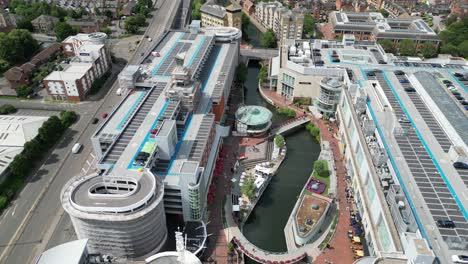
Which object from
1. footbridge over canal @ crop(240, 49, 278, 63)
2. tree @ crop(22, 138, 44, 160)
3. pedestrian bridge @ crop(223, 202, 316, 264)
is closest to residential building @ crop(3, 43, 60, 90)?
tree @ crop(22, 138, 44, 160)

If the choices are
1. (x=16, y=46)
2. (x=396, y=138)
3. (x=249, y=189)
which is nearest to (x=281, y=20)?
(x=396, y=138)

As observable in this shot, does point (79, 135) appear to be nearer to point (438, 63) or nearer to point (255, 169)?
point (255, 169)

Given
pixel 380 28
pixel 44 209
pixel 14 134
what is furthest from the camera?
pixel 380 28

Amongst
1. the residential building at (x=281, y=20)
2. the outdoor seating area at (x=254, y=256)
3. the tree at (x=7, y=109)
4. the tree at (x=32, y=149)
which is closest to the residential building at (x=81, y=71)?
the tree at (x=7, y=109)

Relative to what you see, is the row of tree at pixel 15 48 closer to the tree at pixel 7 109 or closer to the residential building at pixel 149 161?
the tree at pixel 7 109

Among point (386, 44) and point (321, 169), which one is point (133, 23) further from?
point (321, 169)

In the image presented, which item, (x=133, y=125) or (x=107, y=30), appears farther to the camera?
(x=107, y=30)

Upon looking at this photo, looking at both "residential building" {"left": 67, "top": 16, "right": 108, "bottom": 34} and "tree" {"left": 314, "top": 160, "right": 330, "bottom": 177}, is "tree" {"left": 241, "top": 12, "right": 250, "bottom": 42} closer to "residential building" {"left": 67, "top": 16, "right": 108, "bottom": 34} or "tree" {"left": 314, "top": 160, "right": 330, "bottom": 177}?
"residential building" {"left": 67, "top": 16, "right": 108, "bottom": 34}
